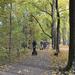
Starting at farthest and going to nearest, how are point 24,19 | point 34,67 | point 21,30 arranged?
point 24,19 → point 21,30 → point 34,67

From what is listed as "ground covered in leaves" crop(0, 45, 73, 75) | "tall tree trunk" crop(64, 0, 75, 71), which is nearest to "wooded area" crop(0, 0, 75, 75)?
"tall tree trunk" crop(64, 0, 75, 71)

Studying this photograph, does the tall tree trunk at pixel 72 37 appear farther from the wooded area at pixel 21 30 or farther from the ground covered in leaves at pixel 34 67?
the ground covered in leaves at pixel 34 67

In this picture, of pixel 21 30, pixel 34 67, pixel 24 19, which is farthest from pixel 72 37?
pixel 24 19

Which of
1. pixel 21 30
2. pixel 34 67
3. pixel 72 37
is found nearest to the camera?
pixel 72 37

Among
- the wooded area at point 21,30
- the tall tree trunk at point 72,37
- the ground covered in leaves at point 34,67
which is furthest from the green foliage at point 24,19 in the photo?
the tall tree trunk at point 72,37

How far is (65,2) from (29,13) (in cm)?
666

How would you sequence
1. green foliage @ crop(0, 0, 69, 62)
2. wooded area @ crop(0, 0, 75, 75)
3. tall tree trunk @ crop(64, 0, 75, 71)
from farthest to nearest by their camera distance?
green foliage @ crop(0, 0, 69, 62)
wooded area @ crop(0, 0, 75, 75)
tall tree trunk @ crop(64, 0, 75, 71)

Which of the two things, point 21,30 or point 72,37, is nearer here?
point 72,37

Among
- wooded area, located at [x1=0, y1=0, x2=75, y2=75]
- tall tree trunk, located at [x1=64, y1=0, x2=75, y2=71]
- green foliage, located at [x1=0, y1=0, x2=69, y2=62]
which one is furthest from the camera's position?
green foliage, located at [x1=0, y1=0, x2=69, y2=62]

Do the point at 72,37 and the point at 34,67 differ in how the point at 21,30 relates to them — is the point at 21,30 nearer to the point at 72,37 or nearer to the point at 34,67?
the point at 34,67

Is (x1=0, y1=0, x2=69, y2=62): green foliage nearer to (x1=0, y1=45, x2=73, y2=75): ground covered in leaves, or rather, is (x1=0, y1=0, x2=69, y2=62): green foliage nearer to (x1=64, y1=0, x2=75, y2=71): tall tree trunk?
(x1=0, y1=45, x2=73, y2=75): ground covered in leaves

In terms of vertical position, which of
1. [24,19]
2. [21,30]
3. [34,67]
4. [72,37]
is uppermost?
[24,19]

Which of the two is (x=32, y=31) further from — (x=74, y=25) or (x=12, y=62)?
(x=74, y=25)

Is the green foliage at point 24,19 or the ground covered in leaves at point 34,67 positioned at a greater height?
the green foliage at point 24,19
